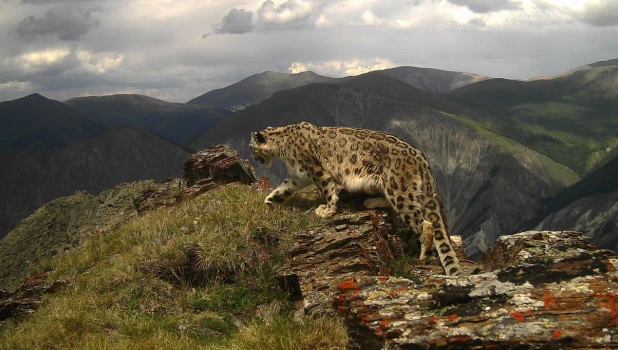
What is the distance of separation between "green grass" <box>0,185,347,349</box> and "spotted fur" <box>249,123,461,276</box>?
1101 mm

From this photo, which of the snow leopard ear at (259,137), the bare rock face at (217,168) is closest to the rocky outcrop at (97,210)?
the bare rock face at (217,168)

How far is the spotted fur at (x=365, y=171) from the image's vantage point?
13.6 metres

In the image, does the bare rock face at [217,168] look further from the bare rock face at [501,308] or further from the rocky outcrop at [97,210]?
the bare rock face at [501,308]

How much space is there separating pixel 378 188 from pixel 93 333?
7627 mm

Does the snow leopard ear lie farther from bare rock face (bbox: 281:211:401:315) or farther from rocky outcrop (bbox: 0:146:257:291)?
bare rock face (bbox: 281:211:401:315)

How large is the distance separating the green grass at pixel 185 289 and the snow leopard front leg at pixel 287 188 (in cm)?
35

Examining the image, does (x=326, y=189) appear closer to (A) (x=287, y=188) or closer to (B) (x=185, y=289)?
(A) (x=287, y=188)

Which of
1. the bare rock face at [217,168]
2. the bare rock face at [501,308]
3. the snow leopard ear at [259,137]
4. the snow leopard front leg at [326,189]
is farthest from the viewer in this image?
the bare rock face at [217,168]

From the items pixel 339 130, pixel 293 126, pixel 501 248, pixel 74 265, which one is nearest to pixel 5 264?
pixel 74 265

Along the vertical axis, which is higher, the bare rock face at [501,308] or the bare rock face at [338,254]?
the bare rock face at [501,308]

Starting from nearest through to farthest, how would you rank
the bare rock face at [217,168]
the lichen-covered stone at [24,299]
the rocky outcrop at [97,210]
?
the lichen-covered stone at [24,299], the rocky outcrop at [97,210], the bare rock face at [217,168]

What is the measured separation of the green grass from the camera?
381 inches

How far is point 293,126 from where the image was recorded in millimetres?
17875

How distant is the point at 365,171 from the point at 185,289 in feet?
18.3
